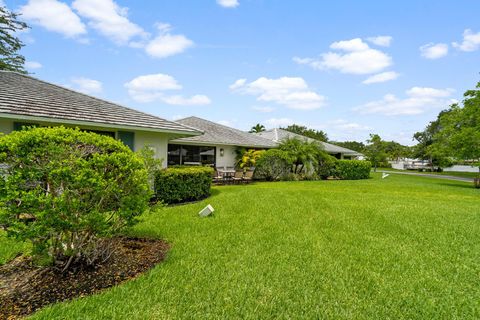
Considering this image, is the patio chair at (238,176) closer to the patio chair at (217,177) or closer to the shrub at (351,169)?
the patio chair at (217,177)

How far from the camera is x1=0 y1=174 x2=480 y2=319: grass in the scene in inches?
133

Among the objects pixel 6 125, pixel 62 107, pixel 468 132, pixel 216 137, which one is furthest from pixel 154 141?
pixel 468 132

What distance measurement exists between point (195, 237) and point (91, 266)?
228cm

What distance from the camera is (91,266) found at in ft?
14.8

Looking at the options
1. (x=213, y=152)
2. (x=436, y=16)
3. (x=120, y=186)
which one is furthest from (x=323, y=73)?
(x=120, y=186)

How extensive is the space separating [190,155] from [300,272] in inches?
633

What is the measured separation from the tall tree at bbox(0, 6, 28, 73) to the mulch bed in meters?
26.7

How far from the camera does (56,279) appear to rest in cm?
407

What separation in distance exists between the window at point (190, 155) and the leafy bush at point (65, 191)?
14008 millimetres

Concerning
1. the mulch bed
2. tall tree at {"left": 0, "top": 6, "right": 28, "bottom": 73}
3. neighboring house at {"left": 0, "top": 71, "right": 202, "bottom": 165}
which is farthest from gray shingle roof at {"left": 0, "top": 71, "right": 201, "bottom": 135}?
tall tree at {"left": 0, "top": 6, "right": 28, "bottom": 73}

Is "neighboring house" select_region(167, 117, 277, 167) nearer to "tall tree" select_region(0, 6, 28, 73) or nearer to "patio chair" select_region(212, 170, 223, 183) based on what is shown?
"patio chair" select_region(212, 170, 223, 183)

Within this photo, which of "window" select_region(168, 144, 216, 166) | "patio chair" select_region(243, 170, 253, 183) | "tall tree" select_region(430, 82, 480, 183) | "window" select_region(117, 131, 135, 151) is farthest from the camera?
"tall tree" select_region(430, 82, 480, 183)

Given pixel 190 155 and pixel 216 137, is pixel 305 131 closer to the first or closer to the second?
pixel 216 137

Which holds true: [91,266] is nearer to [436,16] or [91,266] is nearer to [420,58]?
[436,16]
